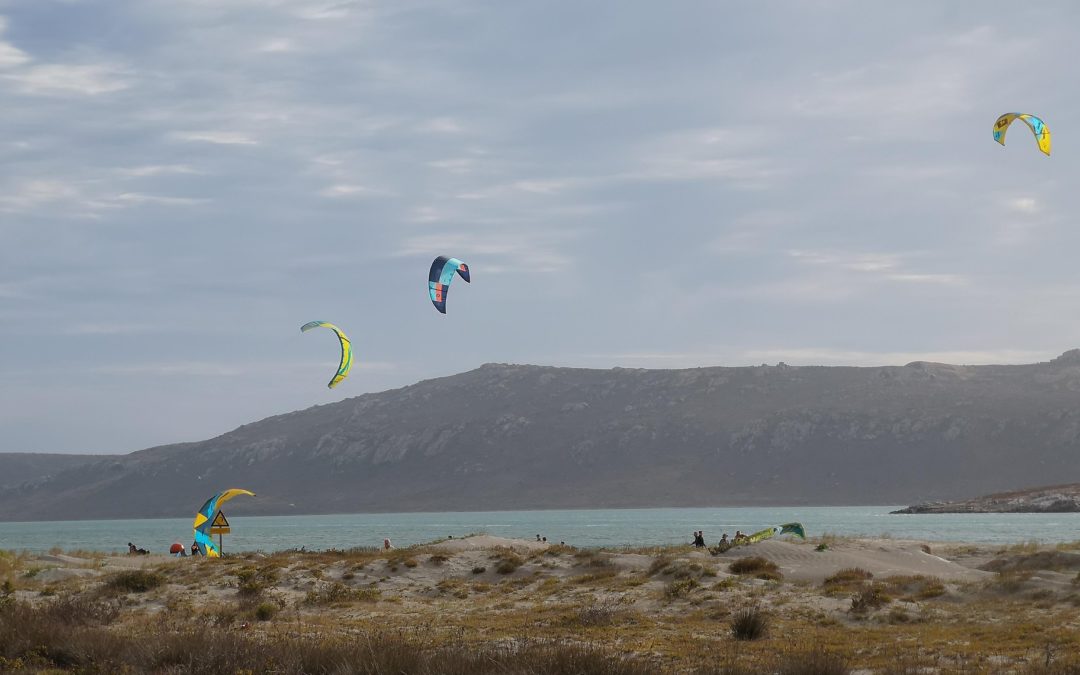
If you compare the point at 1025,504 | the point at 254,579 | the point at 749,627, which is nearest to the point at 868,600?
the point at 749,627

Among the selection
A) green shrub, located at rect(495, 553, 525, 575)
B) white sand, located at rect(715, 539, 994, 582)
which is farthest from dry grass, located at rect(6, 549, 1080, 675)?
white sand, located at rect(715, 539, 994, 582)

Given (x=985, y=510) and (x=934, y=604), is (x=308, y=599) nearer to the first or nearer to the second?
(x=934, y=604)

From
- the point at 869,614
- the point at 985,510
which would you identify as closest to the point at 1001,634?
the point at 869,614

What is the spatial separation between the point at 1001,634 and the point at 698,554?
16.3 metres

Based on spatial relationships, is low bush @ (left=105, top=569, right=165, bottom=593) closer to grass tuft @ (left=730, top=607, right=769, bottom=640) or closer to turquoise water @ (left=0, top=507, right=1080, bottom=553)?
grass tuft @ (left=730, top=607, right=769, bottom=640)

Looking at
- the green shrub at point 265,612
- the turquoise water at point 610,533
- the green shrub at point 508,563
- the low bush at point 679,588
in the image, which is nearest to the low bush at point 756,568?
the low bush at point 679,588

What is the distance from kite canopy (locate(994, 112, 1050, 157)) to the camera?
3859 cm

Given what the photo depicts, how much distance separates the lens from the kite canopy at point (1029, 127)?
3859cm

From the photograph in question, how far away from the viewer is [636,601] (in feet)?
90.4

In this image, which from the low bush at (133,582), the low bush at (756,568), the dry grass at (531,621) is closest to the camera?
the dry grass at (531,621)

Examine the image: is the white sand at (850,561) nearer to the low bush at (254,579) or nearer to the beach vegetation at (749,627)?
the beach vegetation at (749,627)

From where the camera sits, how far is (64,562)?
4134 centimetres

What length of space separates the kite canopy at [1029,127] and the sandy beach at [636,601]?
14105 mm

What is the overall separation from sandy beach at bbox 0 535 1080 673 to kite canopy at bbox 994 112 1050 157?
46.3ft
